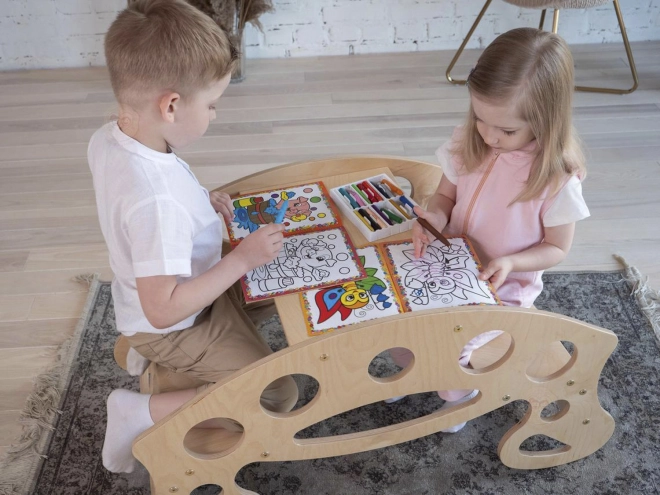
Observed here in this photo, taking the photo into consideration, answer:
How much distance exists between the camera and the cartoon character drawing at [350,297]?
3.42 ft

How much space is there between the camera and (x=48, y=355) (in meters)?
1.57

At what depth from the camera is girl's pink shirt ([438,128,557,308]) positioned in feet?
3.90

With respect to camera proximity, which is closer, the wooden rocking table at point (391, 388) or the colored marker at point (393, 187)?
the wooden rocking table at point (391, 388)

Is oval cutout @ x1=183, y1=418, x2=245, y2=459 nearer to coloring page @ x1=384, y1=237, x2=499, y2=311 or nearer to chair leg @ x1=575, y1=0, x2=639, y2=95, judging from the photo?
coloring page @ x1=384, y1=237, x2=499, y2=311

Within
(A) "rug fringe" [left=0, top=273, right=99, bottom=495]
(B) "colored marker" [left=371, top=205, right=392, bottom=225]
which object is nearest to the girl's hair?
(B) "colored marker" [left=371, top=205, right=392, bottom=225]

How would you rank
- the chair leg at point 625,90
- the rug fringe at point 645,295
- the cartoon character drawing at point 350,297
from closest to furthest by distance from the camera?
the cartoon character drawing at point 350,297, the rug fringe at point 645,295, the chair leg at point 625,90

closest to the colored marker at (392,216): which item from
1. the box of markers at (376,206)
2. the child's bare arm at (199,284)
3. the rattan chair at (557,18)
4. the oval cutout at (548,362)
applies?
the box of markers at (376,206)

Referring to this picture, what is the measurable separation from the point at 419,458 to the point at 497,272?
1.46 ft

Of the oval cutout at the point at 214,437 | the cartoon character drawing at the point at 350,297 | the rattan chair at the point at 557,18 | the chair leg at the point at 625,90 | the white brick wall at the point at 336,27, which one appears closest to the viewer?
the cartoon character drawing at the point at 350,297

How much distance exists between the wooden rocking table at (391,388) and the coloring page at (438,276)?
0.07 meters

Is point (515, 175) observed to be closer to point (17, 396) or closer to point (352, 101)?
point (17, 396)

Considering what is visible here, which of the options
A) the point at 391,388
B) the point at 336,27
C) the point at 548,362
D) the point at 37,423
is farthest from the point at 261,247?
the point at 336,27

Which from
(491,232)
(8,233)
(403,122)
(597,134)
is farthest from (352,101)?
(491,232)

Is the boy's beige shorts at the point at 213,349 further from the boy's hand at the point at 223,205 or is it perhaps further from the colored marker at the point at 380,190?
the colored marker at the point at 380,190
